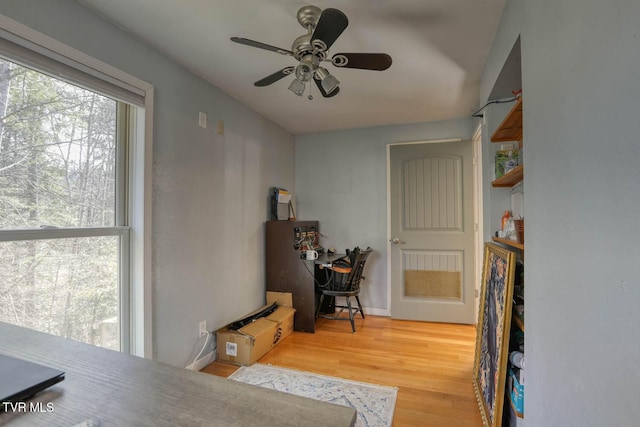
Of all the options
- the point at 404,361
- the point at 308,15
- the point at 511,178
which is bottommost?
the point at 404,361

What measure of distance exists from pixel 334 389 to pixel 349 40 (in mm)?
2318

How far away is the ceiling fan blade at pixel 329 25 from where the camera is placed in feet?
3.87

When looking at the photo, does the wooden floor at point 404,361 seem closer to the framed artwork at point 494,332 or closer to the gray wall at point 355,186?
the framed artwork at point 494,332

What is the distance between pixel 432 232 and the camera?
3.34 m

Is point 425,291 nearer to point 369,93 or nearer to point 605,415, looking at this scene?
point 369,93

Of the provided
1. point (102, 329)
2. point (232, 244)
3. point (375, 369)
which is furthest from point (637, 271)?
point (232, 244)

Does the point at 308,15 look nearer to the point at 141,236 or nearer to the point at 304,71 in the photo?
the point at 304,71

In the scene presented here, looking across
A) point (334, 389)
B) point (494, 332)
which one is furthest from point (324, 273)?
point (494, 332)

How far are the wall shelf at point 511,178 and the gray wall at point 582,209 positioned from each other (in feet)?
0.81

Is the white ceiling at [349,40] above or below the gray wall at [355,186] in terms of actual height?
above

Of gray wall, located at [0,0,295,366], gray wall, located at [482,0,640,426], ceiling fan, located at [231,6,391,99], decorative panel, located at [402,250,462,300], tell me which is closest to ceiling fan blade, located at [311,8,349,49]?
ceiling fan, located at [231,6,391,99]

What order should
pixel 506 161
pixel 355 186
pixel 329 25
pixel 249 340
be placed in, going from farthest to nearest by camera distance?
1. pixel 355 186
2. pixel 249 340
3. pixel 506 161
4. pixel 329 25

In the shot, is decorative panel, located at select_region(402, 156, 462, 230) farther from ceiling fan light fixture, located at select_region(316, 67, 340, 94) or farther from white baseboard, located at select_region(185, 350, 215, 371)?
white baseboard, located at select_region(185, 350, 215, 371)

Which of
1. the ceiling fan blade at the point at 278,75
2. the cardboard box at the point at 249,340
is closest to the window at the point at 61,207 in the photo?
the cardboard box at the point at 249,340
